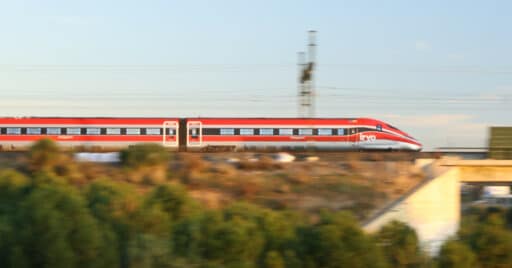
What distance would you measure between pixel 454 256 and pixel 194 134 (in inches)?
1336

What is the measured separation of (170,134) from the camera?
171 feet

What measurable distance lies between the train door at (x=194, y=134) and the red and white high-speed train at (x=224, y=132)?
0.97 feet

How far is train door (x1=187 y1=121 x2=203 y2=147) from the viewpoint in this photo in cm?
5212

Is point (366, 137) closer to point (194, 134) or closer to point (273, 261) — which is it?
point (194, 134)

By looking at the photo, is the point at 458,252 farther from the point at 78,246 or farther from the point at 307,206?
the point at 307,206

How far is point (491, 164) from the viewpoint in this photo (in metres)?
42.3

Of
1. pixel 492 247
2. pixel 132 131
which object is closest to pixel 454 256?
pixel 492 247

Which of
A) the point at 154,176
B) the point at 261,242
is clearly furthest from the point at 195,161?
the point at 261,242

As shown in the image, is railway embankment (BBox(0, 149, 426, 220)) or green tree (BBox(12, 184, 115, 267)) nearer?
green tree (BBox(12, 184, 115, 267))

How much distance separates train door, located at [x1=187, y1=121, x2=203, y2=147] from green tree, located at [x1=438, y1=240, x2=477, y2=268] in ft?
109

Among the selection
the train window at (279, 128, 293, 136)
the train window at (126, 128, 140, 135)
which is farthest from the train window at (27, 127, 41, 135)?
the train window at (279, 128, 293, 136)

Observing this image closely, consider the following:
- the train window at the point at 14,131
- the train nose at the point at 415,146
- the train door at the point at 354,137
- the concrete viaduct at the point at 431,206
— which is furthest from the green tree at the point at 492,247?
the train window at the point at 14,131

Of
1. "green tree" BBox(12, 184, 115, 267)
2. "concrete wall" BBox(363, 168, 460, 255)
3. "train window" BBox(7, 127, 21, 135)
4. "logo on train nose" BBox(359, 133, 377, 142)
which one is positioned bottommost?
"concrete wall" BBox(363, 168, 460, 255)

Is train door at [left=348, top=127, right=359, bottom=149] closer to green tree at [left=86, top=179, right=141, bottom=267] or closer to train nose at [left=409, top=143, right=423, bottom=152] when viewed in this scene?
train nose at [left=409, top=143, right=423, bottom=152]
